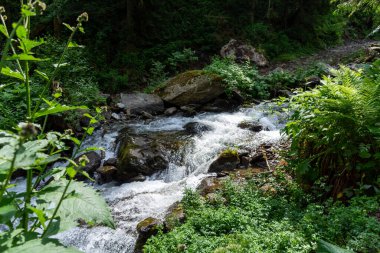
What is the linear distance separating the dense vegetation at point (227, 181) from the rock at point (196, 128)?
2.38m

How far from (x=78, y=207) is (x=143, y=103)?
10.2m

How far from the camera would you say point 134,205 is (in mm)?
6168

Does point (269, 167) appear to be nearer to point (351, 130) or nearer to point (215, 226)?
point (351, 130)

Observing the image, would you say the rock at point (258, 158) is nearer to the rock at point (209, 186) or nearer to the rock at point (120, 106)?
the rock at point (209, 186)

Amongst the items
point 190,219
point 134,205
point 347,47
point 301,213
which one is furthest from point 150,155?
point 347,47

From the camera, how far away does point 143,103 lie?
11414 millimetres

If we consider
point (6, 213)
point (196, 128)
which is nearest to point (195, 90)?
point (196, 128)

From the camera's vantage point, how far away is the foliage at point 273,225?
3.30m

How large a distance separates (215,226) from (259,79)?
920 centimetres

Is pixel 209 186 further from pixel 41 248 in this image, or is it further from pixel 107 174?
pixel 41 248

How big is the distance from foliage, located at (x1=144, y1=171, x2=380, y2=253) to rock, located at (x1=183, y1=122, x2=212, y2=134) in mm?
4271

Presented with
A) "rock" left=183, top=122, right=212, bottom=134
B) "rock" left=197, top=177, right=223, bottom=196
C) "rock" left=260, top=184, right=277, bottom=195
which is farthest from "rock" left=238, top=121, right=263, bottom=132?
"rock" left=260, top=184, right=277, bottom=195

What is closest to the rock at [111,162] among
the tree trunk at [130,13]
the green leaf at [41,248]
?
the green leaf at [41,248]

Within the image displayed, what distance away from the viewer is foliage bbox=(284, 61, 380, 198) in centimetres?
Answer: 422
